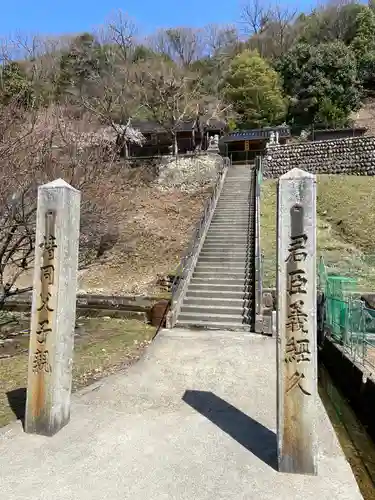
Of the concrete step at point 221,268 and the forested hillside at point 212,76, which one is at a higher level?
the forested hillside at point 212,76

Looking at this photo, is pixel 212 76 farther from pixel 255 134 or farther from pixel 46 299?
pixel 46 299

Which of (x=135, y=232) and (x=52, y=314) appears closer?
(x=52, y=314)

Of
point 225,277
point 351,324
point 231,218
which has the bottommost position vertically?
point 351,324

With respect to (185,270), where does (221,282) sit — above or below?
below

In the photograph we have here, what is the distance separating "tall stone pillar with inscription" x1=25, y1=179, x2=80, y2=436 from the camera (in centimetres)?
475

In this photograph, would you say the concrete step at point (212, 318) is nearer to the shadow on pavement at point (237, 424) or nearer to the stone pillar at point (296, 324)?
the shadow on pavement at point (237, 424)

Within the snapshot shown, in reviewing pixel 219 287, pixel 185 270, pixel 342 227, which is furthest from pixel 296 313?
pixel 342 227

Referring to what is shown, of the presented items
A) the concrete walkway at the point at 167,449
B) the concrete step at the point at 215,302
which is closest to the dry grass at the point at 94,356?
the concrete walkway at the point at 167,449

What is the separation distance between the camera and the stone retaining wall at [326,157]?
76.9 feet

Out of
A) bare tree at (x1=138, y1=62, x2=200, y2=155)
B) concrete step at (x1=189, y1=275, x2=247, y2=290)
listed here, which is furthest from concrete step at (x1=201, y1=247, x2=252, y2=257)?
bare tree at (x1=138, y1=62, x2=200, y2=155)

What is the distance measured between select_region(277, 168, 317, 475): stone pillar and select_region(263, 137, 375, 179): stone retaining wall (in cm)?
2133

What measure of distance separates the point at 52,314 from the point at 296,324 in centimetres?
274

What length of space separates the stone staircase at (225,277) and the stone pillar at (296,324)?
5.83 metres

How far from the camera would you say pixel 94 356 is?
824 cm
